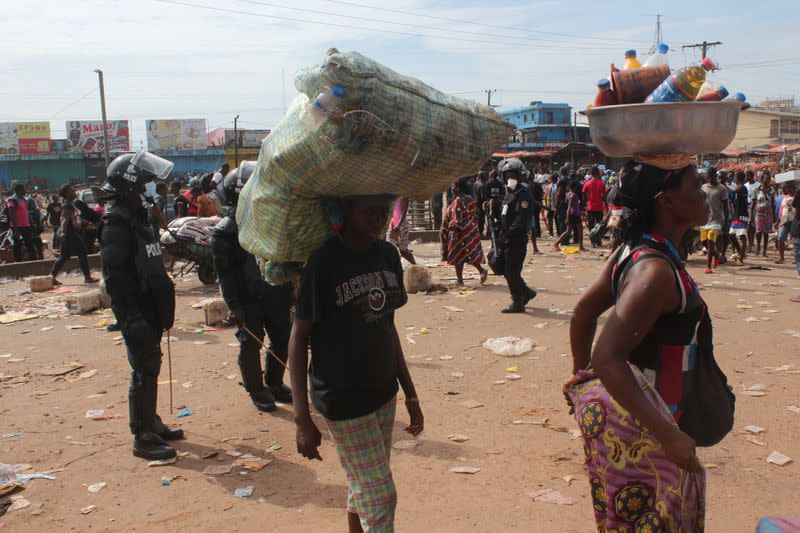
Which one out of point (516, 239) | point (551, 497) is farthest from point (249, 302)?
point (516, 239)

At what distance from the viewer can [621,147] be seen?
96.1 inches

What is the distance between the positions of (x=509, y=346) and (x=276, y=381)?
256 centimetres

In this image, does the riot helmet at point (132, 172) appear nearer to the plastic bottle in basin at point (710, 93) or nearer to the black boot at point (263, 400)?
the black boot at point (263, 400)

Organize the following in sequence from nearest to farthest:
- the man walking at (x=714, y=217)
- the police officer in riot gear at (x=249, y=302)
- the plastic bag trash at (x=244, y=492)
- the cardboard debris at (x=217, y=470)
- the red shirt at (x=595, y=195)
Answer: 1. the plastic bag trash at (x=244, y=492)
2. the cardboard debris at (x=217, y=470)
3. the police officer in riot gear at (x=249, y=302)
4. the man walking at (x=714, y=217)
5. the red shirt at (x=595, y=195)

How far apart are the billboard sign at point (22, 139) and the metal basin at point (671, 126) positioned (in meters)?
70.8

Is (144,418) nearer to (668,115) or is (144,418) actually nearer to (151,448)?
(151,448)

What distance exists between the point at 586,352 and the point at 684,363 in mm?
469

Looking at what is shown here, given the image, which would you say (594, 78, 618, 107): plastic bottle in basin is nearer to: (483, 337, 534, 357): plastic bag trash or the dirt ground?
the dirt ground

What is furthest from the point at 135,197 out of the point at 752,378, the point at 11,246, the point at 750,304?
the point at 11,246

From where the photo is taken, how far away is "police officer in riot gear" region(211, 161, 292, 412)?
5398 mm

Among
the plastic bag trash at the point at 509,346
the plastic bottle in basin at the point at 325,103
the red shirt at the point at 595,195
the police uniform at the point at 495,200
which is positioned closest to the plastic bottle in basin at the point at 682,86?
the plastic bottle in basin at the point at 325,103

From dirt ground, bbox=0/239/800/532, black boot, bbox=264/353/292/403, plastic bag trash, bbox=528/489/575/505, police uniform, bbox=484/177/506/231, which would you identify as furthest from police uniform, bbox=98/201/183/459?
police uniform, bbox=484/177/506/231

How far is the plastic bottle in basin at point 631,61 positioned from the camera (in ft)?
8.48

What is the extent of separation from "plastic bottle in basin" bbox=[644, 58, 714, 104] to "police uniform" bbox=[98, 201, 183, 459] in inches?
142
